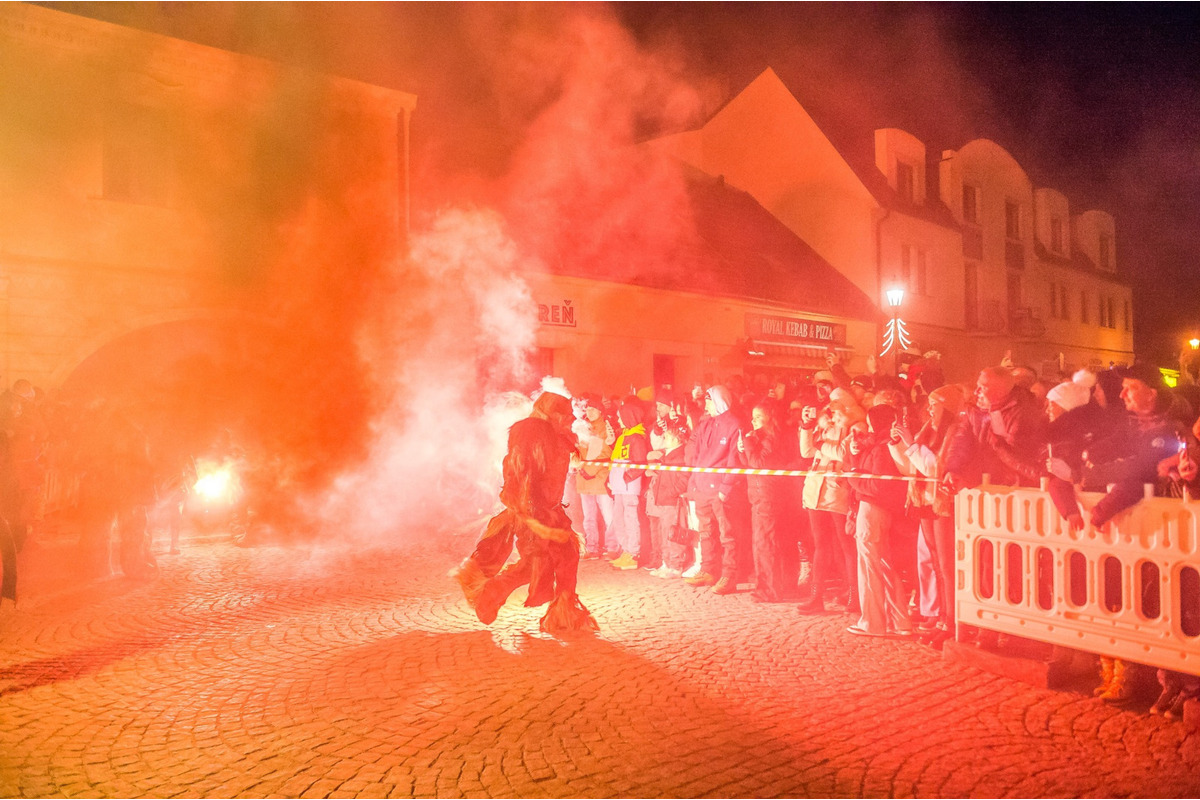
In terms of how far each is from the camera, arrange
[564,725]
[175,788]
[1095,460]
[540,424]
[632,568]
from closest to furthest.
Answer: [175,788] < [564,725] < [1095,460] < [540,424] < [632,568]

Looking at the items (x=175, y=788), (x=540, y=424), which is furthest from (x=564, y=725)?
(x=540, y=424)

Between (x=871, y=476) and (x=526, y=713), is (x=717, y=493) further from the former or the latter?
(x=526, y=713)

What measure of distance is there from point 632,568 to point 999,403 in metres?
4.56

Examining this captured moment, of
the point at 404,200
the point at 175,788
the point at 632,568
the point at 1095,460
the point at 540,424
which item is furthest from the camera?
the point at 404,200

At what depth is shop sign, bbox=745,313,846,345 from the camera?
19.7 m

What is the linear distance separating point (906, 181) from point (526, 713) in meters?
24.9

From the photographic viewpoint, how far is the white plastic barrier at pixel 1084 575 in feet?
14.4

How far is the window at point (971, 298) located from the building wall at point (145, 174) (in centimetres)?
2056

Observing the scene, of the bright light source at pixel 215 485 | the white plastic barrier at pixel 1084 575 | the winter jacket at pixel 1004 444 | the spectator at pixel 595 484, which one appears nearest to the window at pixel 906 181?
the spectator at pixel 595 484

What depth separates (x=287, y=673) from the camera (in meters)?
5.22

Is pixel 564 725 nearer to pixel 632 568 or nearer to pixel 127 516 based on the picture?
pixel 632 568

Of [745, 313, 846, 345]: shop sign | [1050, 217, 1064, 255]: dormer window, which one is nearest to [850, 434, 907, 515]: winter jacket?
[745, 313, 846, 345]: shop sign

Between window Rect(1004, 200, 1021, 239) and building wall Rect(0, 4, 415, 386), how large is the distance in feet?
78.5

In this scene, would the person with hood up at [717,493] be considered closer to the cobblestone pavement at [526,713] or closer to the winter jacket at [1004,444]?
the cobblestone pavement at [526,713]
